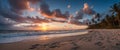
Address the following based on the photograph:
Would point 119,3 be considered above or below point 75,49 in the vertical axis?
above

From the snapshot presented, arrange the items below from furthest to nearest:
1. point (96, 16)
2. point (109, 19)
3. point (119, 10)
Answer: point (96, 16) → point (109, 19) → point (119, 10)

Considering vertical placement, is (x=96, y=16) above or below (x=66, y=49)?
above

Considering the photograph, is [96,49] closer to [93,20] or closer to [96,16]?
[96,16]

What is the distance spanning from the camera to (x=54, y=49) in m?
5.17

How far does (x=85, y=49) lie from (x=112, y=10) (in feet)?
153

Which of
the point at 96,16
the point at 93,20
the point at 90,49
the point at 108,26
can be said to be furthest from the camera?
the point at 93,20

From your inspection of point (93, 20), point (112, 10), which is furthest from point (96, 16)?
point (112, 10)

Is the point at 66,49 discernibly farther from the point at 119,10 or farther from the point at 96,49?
the point at 119,10

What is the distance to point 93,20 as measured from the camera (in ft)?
255

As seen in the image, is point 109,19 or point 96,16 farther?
point 96,16

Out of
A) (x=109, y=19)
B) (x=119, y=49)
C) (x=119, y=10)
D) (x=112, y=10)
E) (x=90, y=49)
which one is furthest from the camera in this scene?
(x=109, y=19)

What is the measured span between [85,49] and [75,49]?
0.36 metres

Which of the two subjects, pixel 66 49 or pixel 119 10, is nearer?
pixel 66 49

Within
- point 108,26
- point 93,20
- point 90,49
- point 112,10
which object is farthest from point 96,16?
point 90,49
